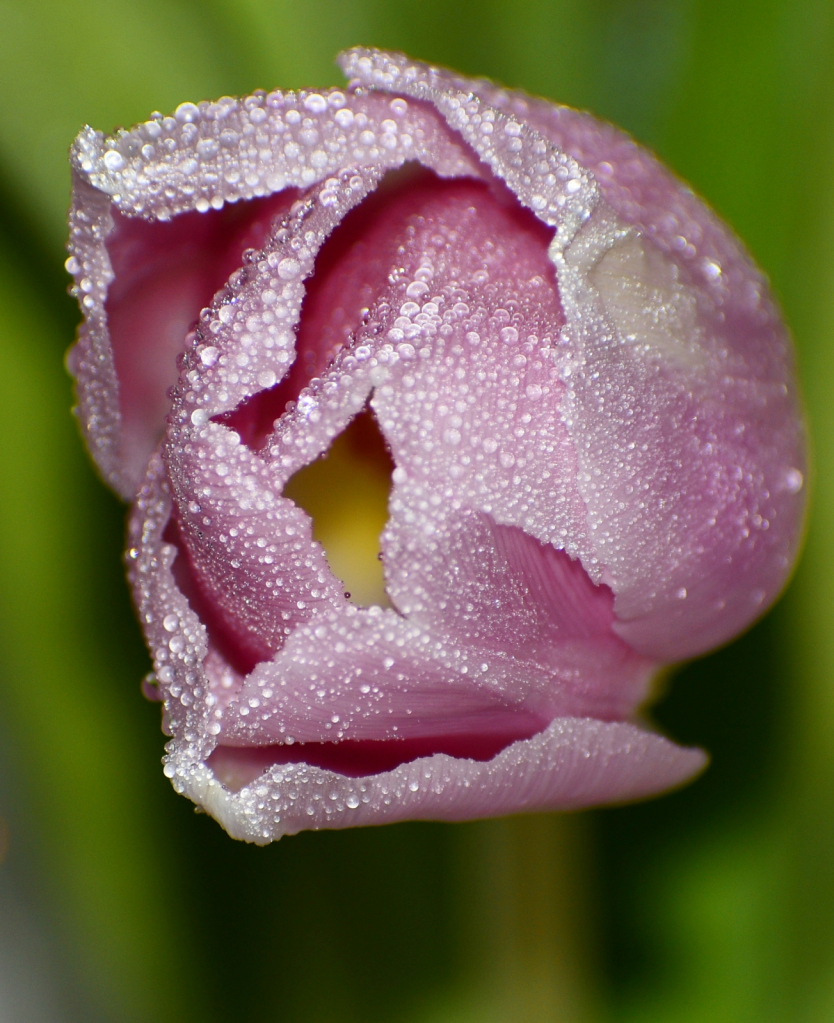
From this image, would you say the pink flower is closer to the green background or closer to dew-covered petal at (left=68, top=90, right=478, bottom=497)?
dew-covered petal at (left=68, top=90, right=478, bottom=497)

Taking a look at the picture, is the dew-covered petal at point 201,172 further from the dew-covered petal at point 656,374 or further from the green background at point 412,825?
the green background at point 412,825

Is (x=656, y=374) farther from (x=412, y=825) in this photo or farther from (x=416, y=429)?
(x=412, y=825)

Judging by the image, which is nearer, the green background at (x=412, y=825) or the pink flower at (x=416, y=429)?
the pink flower at (x=416, y=429)

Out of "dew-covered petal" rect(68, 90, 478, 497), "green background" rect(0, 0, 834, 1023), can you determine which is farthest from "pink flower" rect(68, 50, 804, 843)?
"green background" rect(0, 0, 834, 1023)

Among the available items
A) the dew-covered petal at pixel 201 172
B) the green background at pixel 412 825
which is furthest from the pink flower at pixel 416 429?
the green background at pixel 412 825

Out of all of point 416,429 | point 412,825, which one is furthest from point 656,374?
point 412,825

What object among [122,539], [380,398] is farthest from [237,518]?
[122,539]
